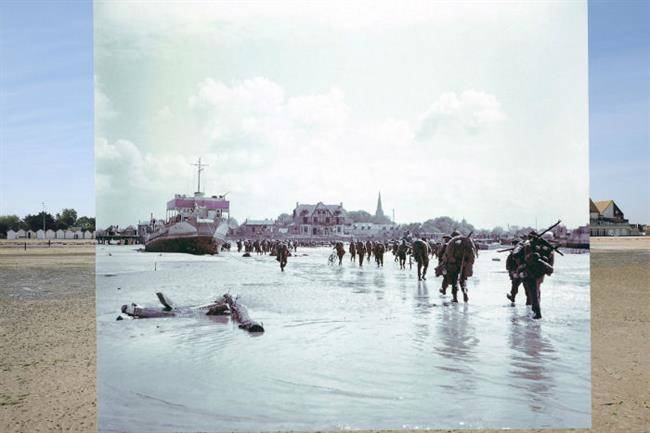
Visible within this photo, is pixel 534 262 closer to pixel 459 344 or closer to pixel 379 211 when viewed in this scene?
pixel 459 344

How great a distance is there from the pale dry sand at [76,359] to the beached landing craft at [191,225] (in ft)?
5.99

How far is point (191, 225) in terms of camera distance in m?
7.07

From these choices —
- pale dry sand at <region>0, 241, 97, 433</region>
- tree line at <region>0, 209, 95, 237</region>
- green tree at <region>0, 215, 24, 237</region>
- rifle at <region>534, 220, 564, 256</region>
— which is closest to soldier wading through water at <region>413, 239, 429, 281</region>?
rifle at <region>534, 220, 564, 256</region>

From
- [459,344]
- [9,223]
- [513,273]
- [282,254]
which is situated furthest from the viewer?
[9,223]

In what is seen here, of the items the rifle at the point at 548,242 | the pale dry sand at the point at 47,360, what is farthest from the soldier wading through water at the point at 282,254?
the rifle at the point at 548,242

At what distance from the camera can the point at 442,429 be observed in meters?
5.86

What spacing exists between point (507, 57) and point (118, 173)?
410cm

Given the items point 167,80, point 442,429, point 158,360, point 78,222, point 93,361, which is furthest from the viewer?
point 78,222

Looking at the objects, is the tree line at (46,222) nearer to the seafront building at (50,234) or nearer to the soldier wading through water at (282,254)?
the seafront building at (50,234)

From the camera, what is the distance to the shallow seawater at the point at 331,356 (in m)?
5.91

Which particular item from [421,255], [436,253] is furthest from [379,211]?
[421,255]

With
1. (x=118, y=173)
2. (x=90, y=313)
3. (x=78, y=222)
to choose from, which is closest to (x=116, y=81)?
(x=118, y=173)

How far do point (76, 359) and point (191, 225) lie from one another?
10.7ft

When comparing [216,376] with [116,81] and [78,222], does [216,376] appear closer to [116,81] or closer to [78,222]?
[116,81]
